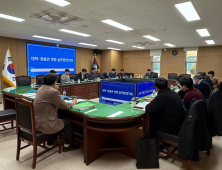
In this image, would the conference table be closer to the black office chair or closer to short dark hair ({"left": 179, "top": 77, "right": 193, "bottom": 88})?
the black office chair

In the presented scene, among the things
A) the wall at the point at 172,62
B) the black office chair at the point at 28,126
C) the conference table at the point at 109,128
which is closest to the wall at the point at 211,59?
the wall at the point at 172,62

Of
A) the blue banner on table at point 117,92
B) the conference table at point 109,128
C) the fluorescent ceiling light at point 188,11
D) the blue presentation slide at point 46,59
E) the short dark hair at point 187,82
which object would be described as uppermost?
the fluorescent ceiling light at point 188,11

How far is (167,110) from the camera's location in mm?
2012

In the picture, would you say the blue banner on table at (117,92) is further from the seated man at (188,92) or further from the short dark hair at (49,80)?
the short dark hair at (49,80)

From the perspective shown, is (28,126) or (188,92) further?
(188,92)

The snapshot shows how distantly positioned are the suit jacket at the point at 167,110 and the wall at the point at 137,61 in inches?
392

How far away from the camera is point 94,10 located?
11.7 feet

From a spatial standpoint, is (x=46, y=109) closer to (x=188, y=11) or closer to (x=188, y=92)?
(x=188, y=92)

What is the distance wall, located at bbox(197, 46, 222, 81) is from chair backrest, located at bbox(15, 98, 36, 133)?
1043 cm

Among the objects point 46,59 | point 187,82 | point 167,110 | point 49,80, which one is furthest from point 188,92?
point 46,59

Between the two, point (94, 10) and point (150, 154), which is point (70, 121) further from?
point (94, 10)

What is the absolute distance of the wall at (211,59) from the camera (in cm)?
934

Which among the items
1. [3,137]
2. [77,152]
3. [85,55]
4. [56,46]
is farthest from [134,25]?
[85,55]

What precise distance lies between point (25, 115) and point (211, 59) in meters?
10.6
